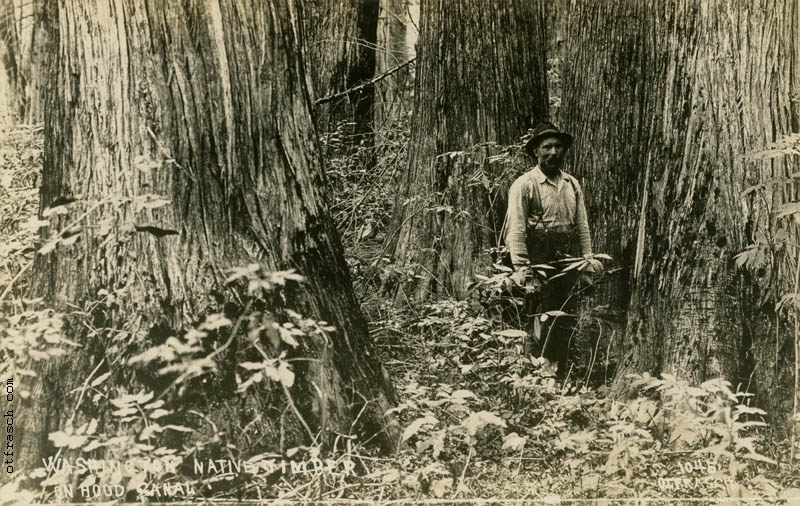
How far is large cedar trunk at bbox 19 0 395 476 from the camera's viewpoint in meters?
3.82

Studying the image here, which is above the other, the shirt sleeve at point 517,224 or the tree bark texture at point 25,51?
the tree bark texture at point 25,51

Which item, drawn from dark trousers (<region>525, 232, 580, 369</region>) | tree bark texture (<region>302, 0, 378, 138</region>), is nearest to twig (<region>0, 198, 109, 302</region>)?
tree bark texture (<region>302, 0, 378, 138</region>)

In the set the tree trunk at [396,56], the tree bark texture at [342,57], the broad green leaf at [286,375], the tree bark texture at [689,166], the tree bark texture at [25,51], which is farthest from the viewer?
the tree trunk at [396,56]

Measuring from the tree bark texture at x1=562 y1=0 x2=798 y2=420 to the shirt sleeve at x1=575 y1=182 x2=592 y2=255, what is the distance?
0.07m

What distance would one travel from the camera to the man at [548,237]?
422 cm

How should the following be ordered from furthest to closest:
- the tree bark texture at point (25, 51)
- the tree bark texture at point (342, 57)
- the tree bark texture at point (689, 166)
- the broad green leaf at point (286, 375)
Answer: the tree bark texture at point (342, 57)
the tree bark texture at point (689, 166)
the tree bark texture at point (25, 51)
the broad green leaf at point (286, 375)

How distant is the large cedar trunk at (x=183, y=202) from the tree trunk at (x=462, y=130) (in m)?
0.73

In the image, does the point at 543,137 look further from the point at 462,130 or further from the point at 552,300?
the point at 552,300

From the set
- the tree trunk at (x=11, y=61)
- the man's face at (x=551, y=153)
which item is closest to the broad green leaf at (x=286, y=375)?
Result: the man's face at (x=551, y=153)

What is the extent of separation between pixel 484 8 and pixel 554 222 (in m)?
1.54

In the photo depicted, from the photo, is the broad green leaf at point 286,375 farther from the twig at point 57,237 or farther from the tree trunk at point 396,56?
the tree trunk at point 396,56

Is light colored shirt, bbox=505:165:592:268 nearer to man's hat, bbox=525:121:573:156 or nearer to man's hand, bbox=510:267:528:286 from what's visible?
man's hand, bbox=510:267:528:286

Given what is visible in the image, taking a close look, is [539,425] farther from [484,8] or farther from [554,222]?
[484,8]

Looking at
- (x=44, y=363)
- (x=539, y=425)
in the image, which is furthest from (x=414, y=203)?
(x=44, y=363)
